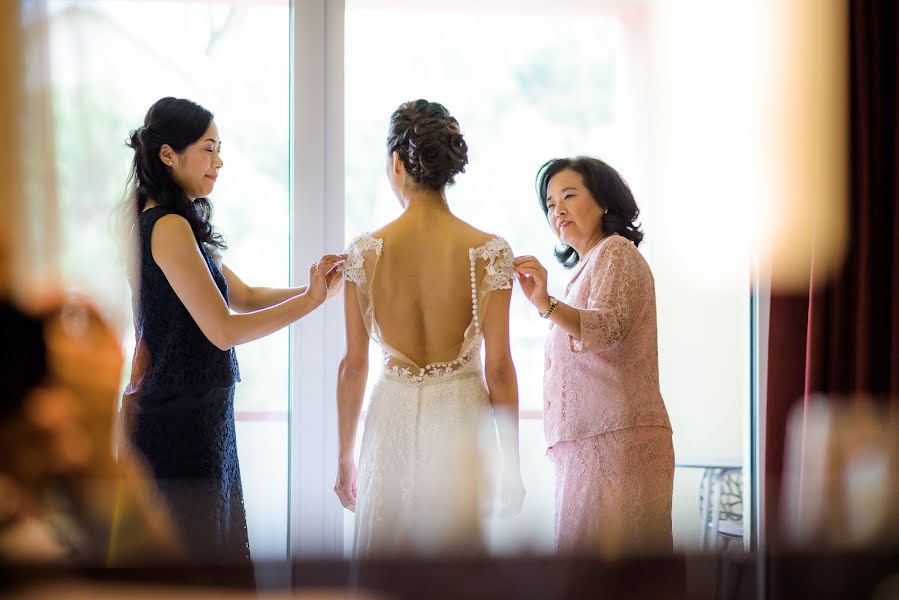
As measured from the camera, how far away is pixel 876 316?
2439mm

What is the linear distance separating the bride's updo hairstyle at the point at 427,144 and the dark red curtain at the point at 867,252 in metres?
1.20

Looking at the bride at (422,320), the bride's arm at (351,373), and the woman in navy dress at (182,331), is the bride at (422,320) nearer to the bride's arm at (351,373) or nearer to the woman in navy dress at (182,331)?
the bride's arm at (351,373)

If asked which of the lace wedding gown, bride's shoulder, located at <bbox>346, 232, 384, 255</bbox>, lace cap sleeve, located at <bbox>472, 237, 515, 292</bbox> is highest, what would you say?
bride's shoulder, located at <bbox>346, 232, 384, 255</bbox>

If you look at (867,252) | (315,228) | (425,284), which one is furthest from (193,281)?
(867,252)

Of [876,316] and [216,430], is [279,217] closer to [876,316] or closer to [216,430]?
[216,430]

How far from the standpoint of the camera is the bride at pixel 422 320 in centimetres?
184

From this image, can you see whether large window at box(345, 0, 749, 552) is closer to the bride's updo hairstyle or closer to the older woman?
the older woman

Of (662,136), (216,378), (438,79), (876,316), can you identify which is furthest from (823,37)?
(216,378)

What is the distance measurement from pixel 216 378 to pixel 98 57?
786mm

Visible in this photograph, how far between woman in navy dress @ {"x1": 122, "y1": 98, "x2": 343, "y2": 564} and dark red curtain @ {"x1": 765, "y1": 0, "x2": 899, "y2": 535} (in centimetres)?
154

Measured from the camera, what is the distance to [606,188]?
84.5 inches

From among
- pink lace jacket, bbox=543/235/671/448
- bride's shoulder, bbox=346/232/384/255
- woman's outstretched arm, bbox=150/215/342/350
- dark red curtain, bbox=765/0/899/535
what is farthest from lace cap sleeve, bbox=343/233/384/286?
dark red curtain, bbox=765/0/899/535

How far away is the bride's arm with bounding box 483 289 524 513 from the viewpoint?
6.10ft

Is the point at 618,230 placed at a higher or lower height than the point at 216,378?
higher
